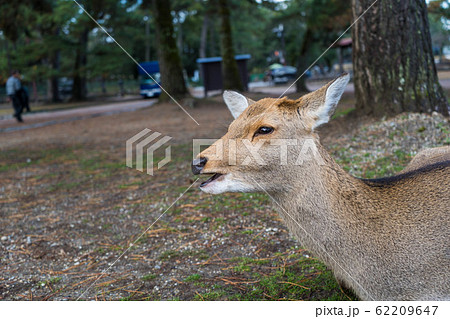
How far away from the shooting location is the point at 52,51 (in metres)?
29.2

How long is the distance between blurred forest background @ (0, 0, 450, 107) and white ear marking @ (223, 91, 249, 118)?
11793mm

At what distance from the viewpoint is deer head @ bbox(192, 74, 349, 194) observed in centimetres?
268

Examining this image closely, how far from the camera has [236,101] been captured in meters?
3.31

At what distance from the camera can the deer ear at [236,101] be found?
129 inches

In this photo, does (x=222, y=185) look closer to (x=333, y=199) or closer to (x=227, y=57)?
(x=333, y=199)

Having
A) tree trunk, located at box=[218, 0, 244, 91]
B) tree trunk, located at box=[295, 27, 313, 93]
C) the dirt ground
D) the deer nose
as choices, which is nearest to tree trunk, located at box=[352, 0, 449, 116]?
the dirt ground

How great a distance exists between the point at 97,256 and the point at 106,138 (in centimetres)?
834

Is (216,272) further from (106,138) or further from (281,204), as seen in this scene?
(106,138)

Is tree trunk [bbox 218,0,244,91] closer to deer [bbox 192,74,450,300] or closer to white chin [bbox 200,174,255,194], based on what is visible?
deer [bbox 192,74,450,300]

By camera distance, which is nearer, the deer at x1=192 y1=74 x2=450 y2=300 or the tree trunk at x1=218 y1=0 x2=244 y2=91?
the deer at x1=192 y1=74 x2=450 y2=300

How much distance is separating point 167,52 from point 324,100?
56.0ft

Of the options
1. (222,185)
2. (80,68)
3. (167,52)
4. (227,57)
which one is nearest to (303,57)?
(227,57)

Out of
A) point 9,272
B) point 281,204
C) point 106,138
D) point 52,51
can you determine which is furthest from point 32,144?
point 52,51

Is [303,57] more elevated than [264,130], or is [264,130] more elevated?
[303,57]
